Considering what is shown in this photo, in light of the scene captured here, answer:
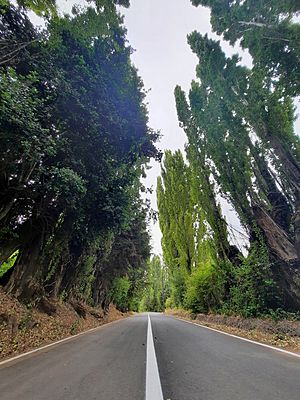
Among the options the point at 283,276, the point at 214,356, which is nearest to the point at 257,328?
the point at 283,276

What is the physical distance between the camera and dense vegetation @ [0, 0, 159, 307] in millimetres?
6762

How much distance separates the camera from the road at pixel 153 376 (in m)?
3.37

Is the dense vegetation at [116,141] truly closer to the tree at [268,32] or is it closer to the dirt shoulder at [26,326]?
the tree at [268,32]

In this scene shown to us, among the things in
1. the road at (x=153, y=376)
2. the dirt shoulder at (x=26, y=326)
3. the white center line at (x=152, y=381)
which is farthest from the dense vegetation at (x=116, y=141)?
the white center line at (x=152, y=381)

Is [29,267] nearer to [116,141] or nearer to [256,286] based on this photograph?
[116,141]

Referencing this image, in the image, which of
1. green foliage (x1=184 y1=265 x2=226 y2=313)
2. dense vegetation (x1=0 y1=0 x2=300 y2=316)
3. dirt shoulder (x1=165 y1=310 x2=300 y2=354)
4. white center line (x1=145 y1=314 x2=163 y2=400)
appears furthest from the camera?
green foliage (x1=184 y1=265 x2=226 y2=313)

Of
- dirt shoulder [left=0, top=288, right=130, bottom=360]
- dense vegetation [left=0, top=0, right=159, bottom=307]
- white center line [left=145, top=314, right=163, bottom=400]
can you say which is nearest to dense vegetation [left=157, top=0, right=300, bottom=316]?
dense vegetation [left=0, top=0, right=159, bottom=307]

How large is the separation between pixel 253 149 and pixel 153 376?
10304 mm

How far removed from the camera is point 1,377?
168 inches

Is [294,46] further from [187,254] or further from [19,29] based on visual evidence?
[187,254]

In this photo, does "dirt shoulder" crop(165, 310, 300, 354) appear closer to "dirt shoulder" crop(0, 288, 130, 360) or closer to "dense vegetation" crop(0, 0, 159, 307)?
"dense vegetation" crop(0, 0, 159, 307)

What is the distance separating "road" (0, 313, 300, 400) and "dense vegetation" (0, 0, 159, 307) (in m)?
4.41

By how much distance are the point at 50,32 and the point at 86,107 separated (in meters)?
2.28

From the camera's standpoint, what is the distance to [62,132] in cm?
812
